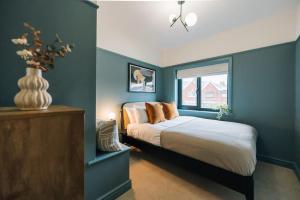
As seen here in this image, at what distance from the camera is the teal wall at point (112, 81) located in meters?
2.81

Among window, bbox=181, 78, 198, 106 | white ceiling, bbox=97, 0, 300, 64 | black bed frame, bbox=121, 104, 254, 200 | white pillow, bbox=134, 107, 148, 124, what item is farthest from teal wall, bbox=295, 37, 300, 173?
white pillow, bbox=134, 107, 148, 124

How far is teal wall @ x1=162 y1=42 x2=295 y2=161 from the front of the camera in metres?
2.45

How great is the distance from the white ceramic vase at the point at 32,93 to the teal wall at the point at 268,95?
337 cm

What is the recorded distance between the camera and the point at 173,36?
3441 millimetres

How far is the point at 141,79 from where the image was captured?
147 inches

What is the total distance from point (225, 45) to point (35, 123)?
3669 mm

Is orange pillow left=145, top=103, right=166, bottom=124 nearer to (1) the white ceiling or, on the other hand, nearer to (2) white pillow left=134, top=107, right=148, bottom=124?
(2) white pillow left=134, top=107, right=148, bottom=124

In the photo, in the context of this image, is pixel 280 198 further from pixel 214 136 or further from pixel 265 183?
pixel 214 136

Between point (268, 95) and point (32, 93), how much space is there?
3482 mm

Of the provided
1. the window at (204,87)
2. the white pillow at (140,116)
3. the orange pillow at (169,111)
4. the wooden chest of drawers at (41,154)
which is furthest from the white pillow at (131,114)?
the wooden chest of drawers at (41,154)

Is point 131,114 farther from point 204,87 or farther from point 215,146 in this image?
point 204,87

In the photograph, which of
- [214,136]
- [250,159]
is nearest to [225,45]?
[214,136]

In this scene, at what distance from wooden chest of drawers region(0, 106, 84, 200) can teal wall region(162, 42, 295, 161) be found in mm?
3190

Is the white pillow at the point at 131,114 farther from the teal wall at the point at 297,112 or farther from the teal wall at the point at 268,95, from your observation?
the teal wall at the point at 297,112
